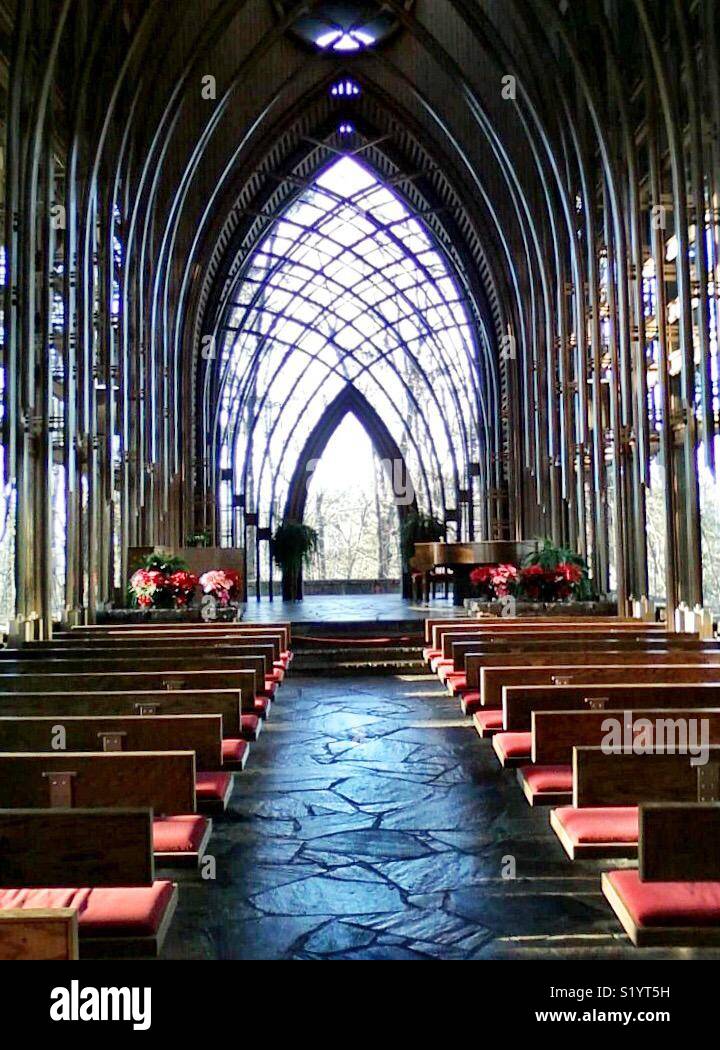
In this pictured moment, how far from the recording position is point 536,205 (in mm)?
14898

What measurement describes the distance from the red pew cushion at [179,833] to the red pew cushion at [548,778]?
124 centimetres

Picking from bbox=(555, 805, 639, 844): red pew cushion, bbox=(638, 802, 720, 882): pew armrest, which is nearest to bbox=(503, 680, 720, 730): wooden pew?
bbox=(555, 805, 639, 844): red pew cushion

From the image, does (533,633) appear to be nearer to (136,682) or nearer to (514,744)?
(514,744)

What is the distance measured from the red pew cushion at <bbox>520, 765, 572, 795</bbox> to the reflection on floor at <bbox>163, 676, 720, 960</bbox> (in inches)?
9.8

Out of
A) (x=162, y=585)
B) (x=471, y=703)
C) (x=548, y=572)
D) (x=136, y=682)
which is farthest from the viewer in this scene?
(x=548, y=572)

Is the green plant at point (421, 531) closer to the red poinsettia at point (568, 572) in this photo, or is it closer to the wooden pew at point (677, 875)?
the red poinsettia at point (568, 572)

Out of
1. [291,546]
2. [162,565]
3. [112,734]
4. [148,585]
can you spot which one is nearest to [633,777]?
[112,734]

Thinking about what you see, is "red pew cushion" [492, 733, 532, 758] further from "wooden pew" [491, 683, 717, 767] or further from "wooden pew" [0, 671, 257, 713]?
"wooden pew" [0, 671, 257, 713]

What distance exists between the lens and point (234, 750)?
4.08 m

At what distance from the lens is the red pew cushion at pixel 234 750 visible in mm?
4023

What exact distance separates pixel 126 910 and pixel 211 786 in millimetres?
1190

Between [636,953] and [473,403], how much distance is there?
21539 millimetres

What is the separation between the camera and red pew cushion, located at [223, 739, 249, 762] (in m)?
4.02

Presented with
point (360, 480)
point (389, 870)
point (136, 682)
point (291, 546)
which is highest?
point (360, 480)
